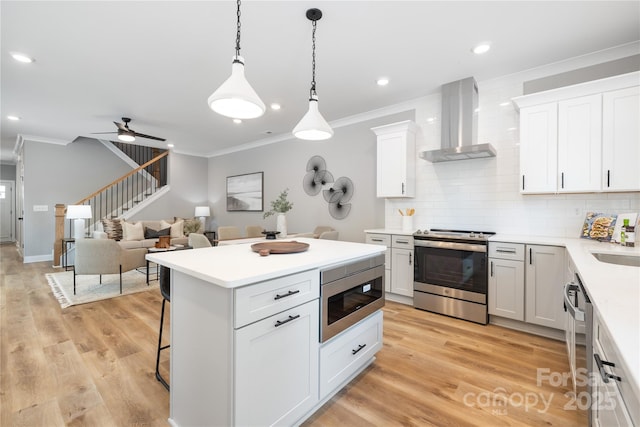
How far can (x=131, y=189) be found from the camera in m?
7.91

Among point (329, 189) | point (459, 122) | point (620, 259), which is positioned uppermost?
point (459, 122)

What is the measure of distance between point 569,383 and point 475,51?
2949mm

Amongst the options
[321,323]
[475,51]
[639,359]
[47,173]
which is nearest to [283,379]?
[321,323]

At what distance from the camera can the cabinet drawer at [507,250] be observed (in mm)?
2850

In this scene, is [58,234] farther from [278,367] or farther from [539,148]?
[539,148]

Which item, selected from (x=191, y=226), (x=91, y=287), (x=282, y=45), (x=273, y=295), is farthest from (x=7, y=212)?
(x=273, y=295)

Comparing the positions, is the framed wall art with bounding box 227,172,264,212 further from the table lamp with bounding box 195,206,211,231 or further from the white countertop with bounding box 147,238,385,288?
the white countertop with bounding box 147,238,385,288

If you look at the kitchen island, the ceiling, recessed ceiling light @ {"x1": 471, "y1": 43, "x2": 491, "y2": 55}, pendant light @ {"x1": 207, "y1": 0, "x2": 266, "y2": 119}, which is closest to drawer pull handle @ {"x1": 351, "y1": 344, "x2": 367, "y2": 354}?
the kitchen island

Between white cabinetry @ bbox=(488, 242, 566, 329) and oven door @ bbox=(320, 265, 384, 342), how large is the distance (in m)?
1.55

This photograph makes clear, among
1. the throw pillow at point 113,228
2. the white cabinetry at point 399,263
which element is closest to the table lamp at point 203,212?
the throw pillow at point 113,228

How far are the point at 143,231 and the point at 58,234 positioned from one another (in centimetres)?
161

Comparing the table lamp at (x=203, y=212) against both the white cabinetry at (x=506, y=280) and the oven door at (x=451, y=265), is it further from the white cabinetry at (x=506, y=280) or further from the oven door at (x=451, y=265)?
the white cabinetry at (x=506, y=280)

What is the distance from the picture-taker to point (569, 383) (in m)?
2.08

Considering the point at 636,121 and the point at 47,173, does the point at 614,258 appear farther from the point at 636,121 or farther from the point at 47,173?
the point at 47,173
